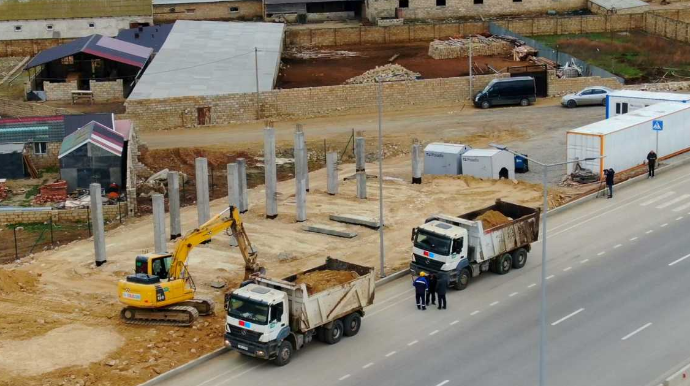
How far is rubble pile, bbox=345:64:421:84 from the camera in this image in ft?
229

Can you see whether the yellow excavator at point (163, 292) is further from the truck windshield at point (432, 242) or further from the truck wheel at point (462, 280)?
the truck wheel at point (462, 280)

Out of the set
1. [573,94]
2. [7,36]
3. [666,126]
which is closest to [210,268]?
[666,126]

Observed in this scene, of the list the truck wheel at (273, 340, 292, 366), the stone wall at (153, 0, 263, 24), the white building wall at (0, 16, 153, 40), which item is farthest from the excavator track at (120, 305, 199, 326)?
the stone wall at (153, 0, 263, 24)

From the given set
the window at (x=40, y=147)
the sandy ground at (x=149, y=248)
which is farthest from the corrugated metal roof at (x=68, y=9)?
the sandy ground at (x=149, y=248)

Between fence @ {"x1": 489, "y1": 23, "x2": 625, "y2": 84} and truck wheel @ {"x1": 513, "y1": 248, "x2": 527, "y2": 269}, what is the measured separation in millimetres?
32721

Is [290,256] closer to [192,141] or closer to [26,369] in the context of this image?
[26,369]

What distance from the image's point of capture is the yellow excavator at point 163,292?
1387 inches

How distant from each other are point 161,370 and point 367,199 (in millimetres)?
19653

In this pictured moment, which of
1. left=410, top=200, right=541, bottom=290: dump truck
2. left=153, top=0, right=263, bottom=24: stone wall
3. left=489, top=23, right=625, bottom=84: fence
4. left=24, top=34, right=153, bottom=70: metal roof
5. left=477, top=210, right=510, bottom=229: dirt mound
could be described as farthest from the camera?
left=153, top=0, right=263, bottom=24: stone wall

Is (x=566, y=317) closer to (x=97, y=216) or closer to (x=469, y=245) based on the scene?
(x=469, y=245)

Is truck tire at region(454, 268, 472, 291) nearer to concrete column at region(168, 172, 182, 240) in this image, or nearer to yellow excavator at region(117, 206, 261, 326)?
yellow excavator at region(117, 206, 261, 326)

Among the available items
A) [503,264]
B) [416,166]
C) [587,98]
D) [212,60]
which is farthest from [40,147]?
[587,98]

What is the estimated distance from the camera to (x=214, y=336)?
34875 mm

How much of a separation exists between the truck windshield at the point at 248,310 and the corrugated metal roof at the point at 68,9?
56.0m
